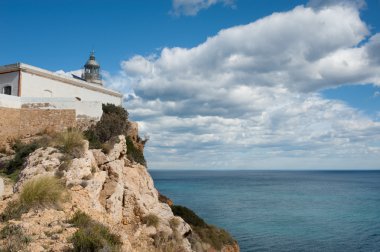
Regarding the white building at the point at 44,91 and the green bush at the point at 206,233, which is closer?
the white building at the point at 44,91

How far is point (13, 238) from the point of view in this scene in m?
6.89

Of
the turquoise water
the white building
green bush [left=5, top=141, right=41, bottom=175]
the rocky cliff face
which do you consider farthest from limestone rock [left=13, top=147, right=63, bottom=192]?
the turquoise water

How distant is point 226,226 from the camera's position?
3484 cm

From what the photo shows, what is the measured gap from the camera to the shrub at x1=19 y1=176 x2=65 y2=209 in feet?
30.0

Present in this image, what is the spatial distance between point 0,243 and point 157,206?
9.36 metres

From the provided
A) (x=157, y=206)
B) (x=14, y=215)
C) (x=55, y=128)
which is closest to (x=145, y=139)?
(x=55, y=128)

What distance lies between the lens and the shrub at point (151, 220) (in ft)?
43.5

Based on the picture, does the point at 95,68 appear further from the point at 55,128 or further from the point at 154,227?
the point at 154,227

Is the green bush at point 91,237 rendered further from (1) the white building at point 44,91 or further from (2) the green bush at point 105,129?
(1) the white building at point 44,91

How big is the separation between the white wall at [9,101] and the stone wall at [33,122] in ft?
1.78

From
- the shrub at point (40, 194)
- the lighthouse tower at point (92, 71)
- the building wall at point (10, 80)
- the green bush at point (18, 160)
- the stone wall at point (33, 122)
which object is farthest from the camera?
the lighthouse tower at point (92, 71)

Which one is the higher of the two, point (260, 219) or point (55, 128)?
point (55, 128)

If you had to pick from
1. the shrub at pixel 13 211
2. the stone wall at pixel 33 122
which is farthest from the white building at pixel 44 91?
the shrub at pixel 13 211

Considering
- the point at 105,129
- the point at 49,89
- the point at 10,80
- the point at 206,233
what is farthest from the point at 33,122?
the point at 206,233
